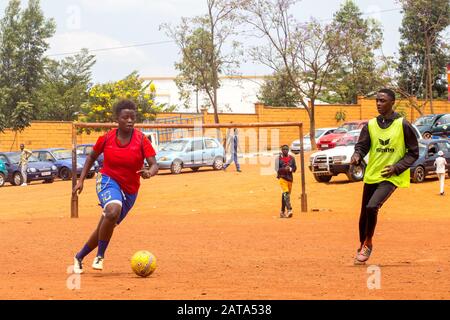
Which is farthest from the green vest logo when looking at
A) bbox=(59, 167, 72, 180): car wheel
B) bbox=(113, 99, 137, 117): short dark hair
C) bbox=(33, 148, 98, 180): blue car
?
bbox=(59, 167, 72, 180): car wheel

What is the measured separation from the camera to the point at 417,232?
17141 mm

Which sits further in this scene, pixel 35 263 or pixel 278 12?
Answer: pixel 278 12

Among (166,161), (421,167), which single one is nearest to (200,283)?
(421,167)

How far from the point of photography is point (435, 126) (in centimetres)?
4050

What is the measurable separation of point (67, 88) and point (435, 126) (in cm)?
3636

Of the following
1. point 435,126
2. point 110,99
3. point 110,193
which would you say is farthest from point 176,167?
point 110,193

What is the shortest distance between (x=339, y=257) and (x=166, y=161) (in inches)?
995

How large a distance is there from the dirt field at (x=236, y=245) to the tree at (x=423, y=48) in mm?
24340

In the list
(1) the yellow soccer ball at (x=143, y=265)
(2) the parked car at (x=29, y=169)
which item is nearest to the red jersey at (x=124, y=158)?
(1) the yellow soccer ball at (x=143, y=265)

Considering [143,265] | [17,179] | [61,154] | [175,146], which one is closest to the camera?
[143,265]

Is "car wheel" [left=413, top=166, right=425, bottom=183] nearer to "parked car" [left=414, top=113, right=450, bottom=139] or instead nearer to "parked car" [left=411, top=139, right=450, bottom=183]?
"parked car" [left=411, top=139, right=450, bottom=183]

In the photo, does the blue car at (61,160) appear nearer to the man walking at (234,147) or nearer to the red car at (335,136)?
the man walking at (234,147)

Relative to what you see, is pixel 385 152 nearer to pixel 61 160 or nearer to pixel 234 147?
pixel 234 147
